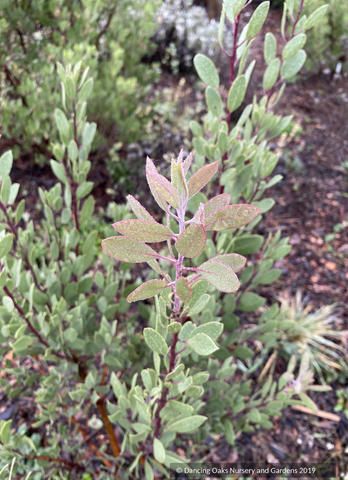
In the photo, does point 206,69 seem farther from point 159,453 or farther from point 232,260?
point 159,453

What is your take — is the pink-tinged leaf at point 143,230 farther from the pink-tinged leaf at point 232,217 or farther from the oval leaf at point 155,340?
the oval leaf at point 155,340

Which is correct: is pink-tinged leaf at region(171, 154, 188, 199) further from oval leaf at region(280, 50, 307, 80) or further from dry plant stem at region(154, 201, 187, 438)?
oval leaf at region(280, 50, 307, 80)

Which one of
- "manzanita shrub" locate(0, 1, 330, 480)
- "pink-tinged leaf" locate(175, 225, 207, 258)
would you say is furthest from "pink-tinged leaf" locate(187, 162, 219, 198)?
"pink-tinged leaf" locate(175, 225, 207, 258)

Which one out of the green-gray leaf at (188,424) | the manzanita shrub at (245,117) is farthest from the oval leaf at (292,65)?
the green-gray leaf at (188,424)

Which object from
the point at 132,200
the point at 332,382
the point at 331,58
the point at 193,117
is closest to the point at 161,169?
the point at 193,117

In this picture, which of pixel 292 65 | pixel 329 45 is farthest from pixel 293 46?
pixel 329 45

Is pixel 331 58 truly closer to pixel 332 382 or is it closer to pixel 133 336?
pixel 332 382
